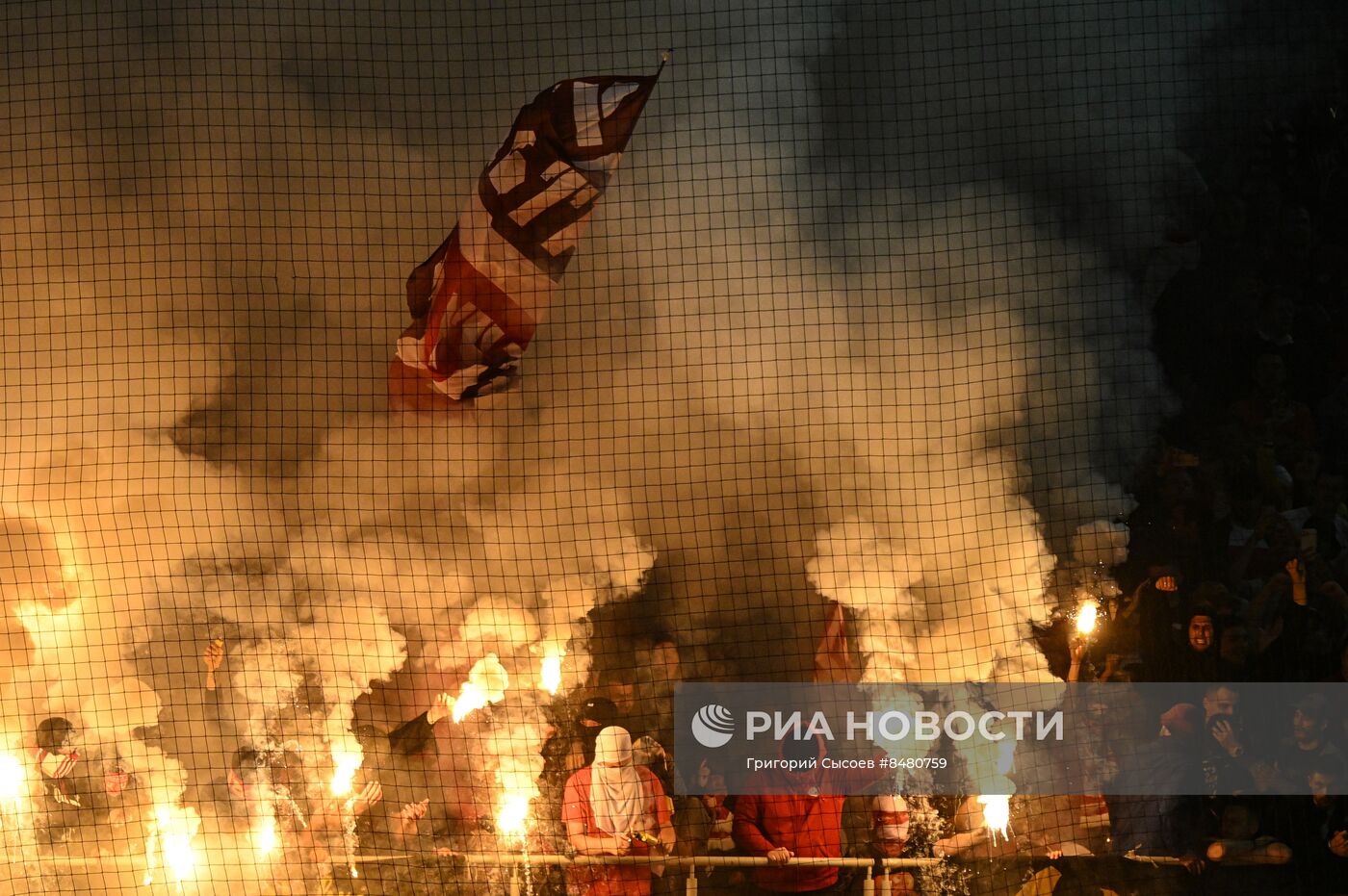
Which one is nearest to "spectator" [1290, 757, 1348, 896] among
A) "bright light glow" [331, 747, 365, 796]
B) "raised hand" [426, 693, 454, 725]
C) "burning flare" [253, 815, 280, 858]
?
"raised hand" [426, 693, 454, 725]

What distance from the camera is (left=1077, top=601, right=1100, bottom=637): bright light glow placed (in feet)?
15.9

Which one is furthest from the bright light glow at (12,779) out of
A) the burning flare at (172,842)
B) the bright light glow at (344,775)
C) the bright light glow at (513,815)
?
the bright light glow at (513,815)

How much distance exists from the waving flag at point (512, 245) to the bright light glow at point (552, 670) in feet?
3.32

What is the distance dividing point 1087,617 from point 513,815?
2.23 m

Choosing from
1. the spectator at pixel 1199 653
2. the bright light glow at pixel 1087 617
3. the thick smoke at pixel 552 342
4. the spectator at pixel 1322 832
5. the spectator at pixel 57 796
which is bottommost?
the spectator at pixel 1322 832

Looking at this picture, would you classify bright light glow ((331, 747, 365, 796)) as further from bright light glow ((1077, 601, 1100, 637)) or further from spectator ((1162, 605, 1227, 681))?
spectator ((1162, 605, 1227, 681))

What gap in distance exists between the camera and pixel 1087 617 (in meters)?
4.86

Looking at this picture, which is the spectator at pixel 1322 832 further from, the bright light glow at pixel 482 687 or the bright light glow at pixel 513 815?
the bright light glow at pixel 482 687

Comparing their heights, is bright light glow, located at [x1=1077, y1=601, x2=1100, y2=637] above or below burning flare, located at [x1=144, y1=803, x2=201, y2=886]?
above

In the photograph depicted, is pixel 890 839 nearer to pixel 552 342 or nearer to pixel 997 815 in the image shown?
pixel 997 815

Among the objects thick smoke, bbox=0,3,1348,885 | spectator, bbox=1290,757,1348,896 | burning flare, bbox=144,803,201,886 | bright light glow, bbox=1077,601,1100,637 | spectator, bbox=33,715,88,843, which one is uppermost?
thick smoke, bbox=0,3,1348,885

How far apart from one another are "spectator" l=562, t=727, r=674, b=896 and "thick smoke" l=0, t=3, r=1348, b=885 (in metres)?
0.32

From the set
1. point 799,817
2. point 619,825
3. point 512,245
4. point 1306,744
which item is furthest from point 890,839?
point 512,245

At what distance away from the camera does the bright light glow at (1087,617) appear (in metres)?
4.85
